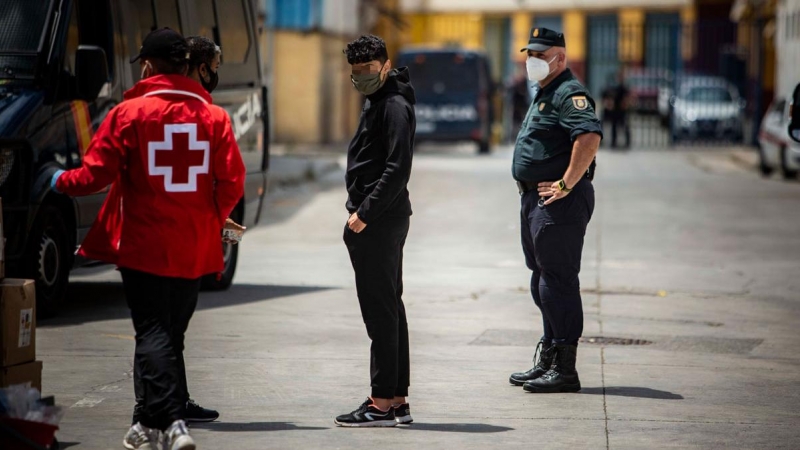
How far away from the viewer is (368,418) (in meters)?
6.77

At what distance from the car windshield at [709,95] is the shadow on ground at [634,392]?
34666mm

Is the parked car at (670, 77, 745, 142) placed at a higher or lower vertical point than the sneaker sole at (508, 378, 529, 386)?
lower

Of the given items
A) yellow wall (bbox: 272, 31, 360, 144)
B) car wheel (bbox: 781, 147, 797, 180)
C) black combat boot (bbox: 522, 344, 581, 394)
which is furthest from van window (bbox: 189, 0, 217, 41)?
yellow wall (bbox: 272, 31, 360, 144)

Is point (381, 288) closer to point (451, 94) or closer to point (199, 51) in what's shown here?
point (199, 51)

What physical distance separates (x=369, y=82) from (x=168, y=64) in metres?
0.93

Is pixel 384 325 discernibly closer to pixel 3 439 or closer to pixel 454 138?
pixel 3 439

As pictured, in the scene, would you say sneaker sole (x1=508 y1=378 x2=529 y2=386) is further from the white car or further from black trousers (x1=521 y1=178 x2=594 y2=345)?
the white car

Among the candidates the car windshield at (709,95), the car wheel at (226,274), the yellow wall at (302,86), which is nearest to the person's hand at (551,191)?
the car wheel at (226,274)

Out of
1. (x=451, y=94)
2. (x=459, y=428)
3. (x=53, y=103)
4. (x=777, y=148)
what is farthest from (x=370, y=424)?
(x=451, y=94)

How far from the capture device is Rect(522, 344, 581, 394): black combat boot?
7.62 metres

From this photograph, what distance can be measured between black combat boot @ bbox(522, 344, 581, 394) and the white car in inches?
665

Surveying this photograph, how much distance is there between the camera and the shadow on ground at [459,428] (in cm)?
671

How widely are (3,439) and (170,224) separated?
1.05 metres

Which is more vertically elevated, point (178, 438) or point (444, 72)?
point (178, 438)
